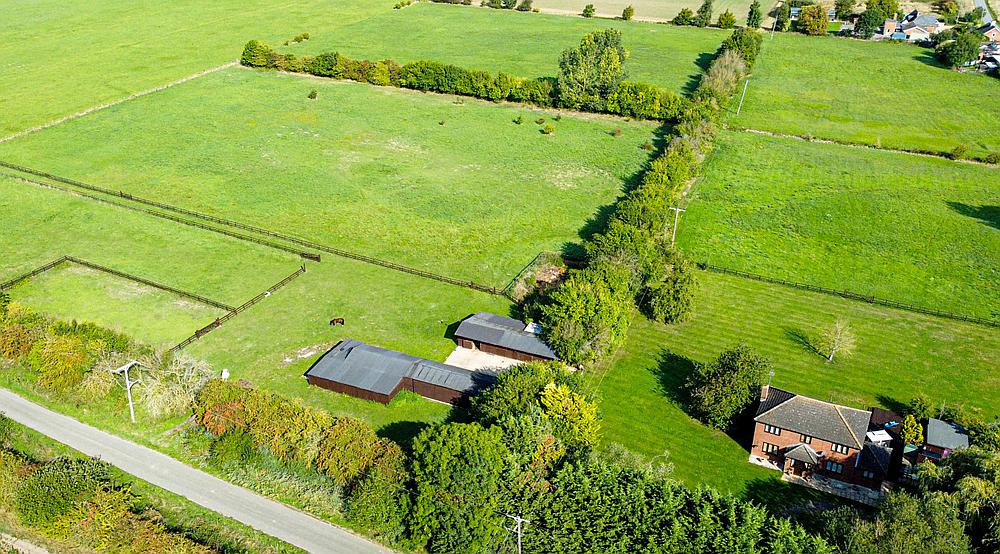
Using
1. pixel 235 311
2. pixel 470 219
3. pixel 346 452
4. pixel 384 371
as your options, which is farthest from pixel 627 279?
pixel 235 311

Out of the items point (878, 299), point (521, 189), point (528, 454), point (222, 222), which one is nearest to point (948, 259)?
point (878, 299)

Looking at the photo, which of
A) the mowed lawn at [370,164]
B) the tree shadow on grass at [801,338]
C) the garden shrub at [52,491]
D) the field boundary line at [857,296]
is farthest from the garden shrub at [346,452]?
the field boundary line at [857,296]

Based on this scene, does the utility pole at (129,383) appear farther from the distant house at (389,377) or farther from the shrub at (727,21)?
the shrub at (727,21)

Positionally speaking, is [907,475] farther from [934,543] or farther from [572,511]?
[572,511]

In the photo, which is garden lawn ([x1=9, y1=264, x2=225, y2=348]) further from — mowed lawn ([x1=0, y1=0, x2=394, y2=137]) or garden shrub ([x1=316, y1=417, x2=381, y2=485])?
mowed lawn ([x1=0, y1=0, x2=394, y2=137])

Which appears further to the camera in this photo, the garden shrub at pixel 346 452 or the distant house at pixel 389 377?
the distant house at pixel 389 377
